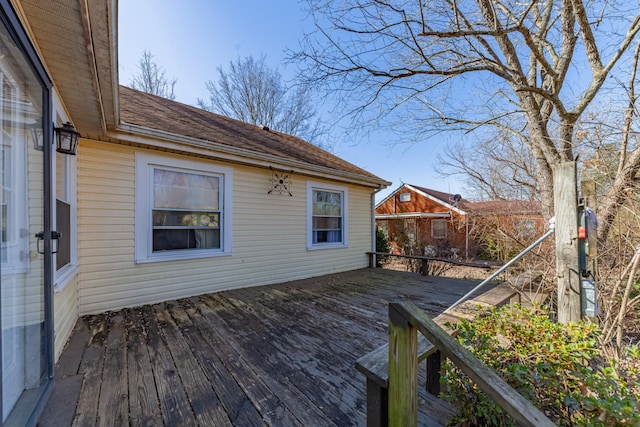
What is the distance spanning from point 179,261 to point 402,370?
411 centimetres

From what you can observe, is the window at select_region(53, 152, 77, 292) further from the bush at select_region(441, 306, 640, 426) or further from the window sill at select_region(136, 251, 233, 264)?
the bush at select_region(441, 306, 640, 426)

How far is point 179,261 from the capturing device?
14.1ft

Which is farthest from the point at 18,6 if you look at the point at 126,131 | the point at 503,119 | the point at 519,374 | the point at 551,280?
the point at 503,119

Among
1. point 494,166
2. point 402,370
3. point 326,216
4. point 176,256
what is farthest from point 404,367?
point 494,166

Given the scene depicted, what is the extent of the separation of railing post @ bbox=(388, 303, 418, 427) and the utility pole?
5.70 ft

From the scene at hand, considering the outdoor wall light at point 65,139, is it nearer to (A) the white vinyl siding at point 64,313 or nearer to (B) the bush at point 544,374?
(A) the white vinyl siding at point 64,313

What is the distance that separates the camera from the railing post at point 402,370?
121cm

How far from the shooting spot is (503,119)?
228 inches

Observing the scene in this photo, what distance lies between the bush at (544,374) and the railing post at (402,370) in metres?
0.55

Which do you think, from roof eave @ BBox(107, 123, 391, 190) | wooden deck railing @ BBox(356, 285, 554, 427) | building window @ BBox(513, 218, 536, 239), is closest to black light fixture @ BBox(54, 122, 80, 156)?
roof eave @ BBox(107, 123, 391, 190)

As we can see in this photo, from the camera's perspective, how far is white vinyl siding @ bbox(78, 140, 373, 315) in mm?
3596

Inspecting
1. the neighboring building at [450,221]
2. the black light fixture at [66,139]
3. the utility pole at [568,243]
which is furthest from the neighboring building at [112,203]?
the neighboring building at [450,221]

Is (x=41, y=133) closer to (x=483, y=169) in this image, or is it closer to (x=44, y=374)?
(x=44, y=374)

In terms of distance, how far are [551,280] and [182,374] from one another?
14.9ft
